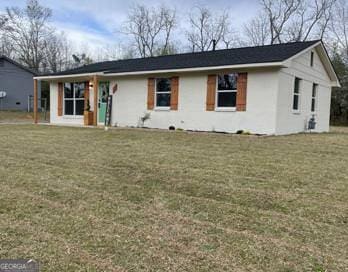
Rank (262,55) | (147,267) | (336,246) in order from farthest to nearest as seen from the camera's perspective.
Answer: (262,55), (336,246), (147,267)

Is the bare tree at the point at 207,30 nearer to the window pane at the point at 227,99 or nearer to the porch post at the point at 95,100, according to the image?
the porch post at the point at 95,100

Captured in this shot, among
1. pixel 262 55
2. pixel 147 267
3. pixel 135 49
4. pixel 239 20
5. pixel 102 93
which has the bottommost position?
pixel 147 267

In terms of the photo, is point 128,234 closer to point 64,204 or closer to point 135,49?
point 64,204

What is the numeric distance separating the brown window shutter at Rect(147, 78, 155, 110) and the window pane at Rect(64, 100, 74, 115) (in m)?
4.52

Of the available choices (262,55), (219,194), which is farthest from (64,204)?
(262,55)

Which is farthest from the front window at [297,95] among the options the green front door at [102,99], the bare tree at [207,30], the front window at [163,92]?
the bare tree at [207,30]

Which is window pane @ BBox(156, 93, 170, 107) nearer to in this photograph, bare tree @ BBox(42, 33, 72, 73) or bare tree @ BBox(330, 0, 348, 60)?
bare tree @ BBox(330, 0, 348, 60)

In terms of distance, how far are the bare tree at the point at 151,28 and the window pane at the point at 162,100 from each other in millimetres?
25054

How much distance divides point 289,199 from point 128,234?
6.73ft

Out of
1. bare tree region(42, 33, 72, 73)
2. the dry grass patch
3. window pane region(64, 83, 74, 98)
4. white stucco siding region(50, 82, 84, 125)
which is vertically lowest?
the dry grass patch

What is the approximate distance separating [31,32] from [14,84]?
37.4ft

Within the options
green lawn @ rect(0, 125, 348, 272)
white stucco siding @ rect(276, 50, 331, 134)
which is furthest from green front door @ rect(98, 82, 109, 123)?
green lawn @ rect(0, 125, 348, 272)

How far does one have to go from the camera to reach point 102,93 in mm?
15805

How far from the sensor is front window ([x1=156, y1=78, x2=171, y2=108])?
1364 centimetres
